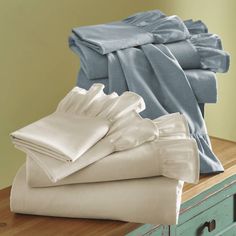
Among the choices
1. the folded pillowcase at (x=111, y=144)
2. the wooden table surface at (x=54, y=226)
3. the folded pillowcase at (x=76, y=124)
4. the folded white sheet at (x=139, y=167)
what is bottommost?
the wooden table surface at (x=54, y=226)

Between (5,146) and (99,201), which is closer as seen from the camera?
(99,201)

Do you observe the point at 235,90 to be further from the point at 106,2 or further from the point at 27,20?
the point at 27,20

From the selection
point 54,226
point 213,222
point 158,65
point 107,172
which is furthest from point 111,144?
point 213,222

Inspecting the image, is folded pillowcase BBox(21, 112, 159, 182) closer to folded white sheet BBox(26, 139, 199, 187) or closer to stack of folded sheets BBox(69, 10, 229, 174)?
folded white sheet BBox(26, 139, 199, 187)

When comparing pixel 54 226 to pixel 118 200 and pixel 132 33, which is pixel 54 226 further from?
Result: pixel 132 33

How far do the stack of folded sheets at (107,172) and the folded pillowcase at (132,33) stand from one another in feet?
0.81

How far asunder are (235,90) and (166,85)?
1.03m

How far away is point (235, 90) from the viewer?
2.30m

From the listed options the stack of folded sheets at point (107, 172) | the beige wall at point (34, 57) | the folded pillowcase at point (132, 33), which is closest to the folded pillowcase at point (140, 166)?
the stack of folded sheets at point (107, 172)

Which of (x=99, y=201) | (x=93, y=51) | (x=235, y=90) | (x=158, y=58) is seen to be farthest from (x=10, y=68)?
(x=235, y=90)

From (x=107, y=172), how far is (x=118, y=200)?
0.05m

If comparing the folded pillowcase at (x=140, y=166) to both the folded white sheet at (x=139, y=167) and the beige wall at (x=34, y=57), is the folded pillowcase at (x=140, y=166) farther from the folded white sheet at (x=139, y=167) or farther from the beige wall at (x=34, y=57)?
the beige wall at (x=34, y=57)

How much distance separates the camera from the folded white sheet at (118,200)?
108cm

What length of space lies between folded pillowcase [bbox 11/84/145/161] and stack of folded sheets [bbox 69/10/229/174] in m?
0.09
